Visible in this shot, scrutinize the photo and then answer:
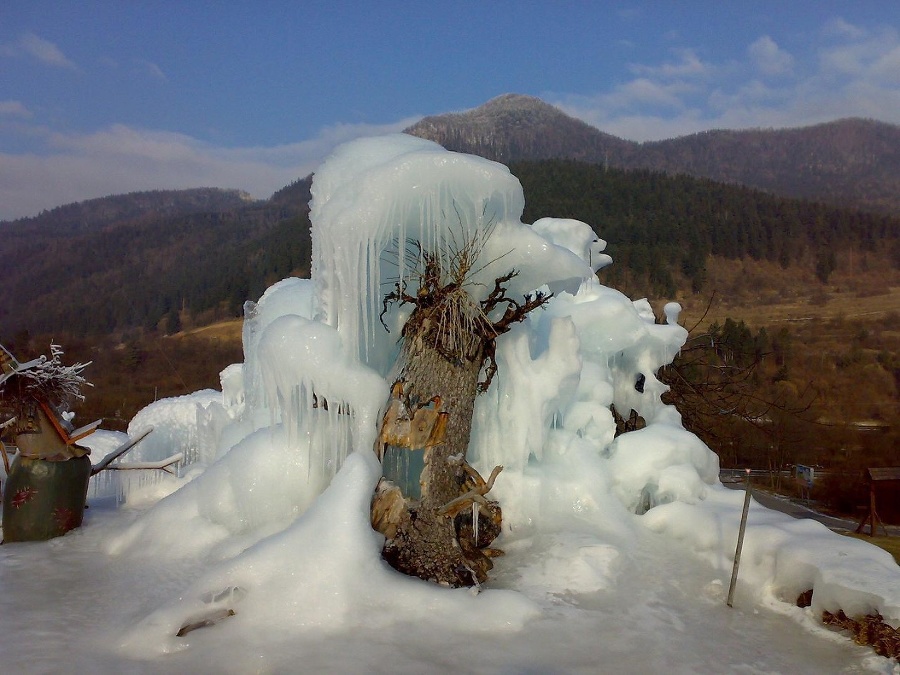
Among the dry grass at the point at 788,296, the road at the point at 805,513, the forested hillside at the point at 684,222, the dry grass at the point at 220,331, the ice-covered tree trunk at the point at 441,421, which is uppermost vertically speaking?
the forested hillside at the point at 684,222

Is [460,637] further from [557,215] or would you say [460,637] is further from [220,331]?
[557,215]

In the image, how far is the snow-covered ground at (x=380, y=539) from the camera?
3766 millimetres

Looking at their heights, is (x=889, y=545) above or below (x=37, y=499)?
below

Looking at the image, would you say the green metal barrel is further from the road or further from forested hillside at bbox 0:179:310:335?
forested hillside at bbox 0:179:310:335

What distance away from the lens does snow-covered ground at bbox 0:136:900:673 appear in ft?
12.4

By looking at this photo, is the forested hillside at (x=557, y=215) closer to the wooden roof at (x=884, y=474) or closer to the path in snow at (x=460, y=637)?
the wooden roof at (x=884, y=474)

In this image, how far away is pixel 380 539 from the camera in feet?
15.9

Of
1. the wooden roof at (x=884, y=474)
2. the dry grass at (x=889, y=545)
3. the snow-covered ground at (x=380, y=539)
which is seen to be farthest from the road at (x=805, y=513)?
the snow-covered ground at (x=380, y=539)

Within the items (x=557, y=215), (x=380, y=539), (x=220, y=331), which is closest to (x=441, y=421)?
(x=380, y=539)

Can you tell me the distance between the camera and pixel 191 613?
3.80 m

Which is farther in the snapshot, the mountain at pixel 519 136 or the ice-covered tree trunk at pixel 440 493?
the mountain at pixel 519 136

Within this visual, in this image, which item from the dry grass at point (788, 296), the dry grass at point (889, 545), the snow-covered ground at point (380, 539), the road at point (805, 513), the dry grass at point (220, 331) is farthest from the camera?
the dry grass at point (788, 296)

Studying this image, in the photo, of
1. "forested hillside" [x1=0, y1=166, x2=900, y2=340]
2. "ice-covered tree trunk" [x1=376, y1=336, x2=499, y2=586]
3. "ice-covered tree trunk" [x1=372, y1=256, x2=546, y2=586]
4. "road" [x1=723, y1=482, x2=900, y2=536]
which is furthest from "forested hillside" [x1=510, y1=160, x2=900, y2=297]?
"ice-covered tree trunk" [x1=376, y1=336, x2=499, y2=586]

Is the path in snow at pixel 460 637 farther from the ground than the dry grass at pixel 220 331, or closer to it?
farther from the ground
